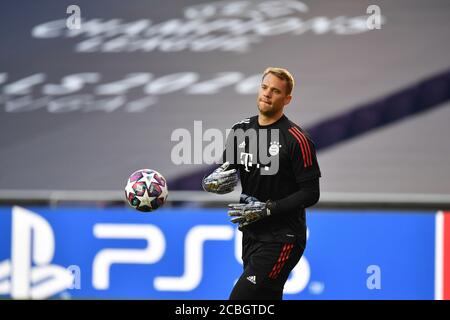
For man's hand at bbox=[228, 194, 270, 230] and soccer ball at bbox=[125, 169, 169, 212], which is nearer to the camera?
man's hand at bbox=[228, 194, 270, 230]

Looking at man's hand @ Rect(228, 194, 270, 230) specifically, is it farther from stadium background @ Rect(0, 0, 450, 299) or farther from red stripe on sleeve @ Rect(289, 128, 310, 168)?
stadium background @ Rect(0, 0, 450, 299)

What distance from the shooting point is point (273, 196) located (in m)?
4.34

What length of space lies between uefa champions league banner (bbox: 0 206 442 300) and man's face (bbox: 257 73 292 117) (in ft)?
6.45

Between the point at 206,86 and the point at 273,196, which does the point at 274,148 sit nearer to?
the point at 273,196

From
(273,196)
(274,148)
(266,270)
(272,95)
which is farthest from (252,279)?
(272,95)

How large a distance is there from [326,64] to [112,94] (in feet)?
6.61

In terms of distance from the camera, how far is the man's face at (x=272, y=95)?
4.35 metres

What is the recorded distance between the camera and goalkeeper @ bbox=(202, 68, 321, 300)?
422 centimetres

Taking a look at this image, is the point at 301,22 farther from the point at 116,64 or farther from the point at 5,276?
the point at 5,276

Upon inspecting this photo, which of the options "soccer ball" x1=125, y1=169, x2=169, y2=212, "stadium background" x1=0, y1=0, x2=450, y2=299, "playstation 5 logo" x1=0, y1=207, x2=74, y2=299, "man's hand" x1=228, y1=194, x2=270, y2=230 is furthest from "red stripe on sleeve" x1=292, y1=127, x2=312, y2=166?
"stadium background" x1=0, y1=0, x2=450, y2=299

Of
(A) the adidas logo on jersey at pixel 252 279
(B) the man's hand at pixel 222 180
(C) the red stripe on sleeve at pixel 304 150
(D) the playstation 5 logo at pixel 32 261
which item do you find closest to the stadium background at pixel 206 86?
(D) the playstation 5 logo at pixel 32 261

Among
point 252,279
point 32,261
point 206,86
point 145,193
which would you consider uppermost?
point 206,86

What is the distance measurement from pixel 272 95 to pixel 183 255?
225 cm

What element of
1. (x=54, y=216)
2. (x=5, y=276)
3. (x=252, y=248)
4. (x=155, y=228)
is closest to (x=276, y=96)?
(x=252, y=248)
